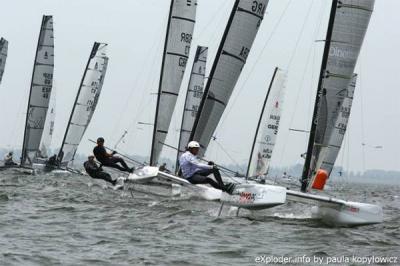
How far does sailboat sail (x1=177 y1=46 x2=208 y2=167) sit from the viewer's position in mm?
27531

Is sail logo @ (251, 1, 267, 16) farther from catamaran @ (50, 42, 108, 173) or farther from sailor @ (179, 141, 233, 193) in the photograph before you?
catamaran @ (50, 42, 108, 173)

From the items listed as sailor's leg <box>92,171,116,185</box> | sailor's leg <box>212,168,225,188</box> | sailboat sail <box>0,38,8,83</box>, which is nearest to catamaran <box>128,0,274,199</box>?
sailor's leg <box>92,171,116,185</box>

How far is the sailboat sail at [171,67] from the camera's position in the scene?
2167 cm

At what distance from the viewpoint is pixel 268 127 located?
109 ft

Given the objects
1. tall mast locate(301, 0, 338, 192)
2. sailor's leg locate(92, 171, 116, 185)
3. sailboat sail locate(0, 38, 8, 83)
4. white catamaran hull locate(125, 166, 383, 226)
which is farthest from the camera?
sailboat sail locate(0, 38, 8, 83)

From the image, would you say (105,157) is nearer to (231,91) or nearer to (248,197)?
(231,91)

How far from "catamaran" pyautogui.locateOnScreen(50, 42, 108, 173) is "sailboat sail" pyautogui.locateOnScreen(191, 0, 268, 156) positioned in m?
15.2

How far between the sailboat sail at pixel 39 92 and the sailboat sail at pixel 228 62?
13666mm

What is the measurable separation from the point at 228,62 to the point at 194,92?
1160cm

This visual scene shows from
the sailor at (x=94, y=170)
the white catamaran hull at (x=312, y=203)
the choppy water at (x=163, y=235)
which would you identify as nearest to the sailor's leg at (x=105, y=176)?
the sailor at (x=94, y=170)

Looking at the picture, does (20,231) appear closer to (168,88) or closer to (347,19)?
(347,19)

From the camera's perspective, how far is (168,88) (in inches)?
859

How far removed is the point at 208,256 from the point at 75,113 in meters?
24.3

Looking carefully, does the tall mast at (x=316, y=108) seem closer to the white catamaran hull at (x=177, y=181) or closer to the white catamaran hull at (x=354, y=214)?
the white catamaran hull at (x=177, y=181)
